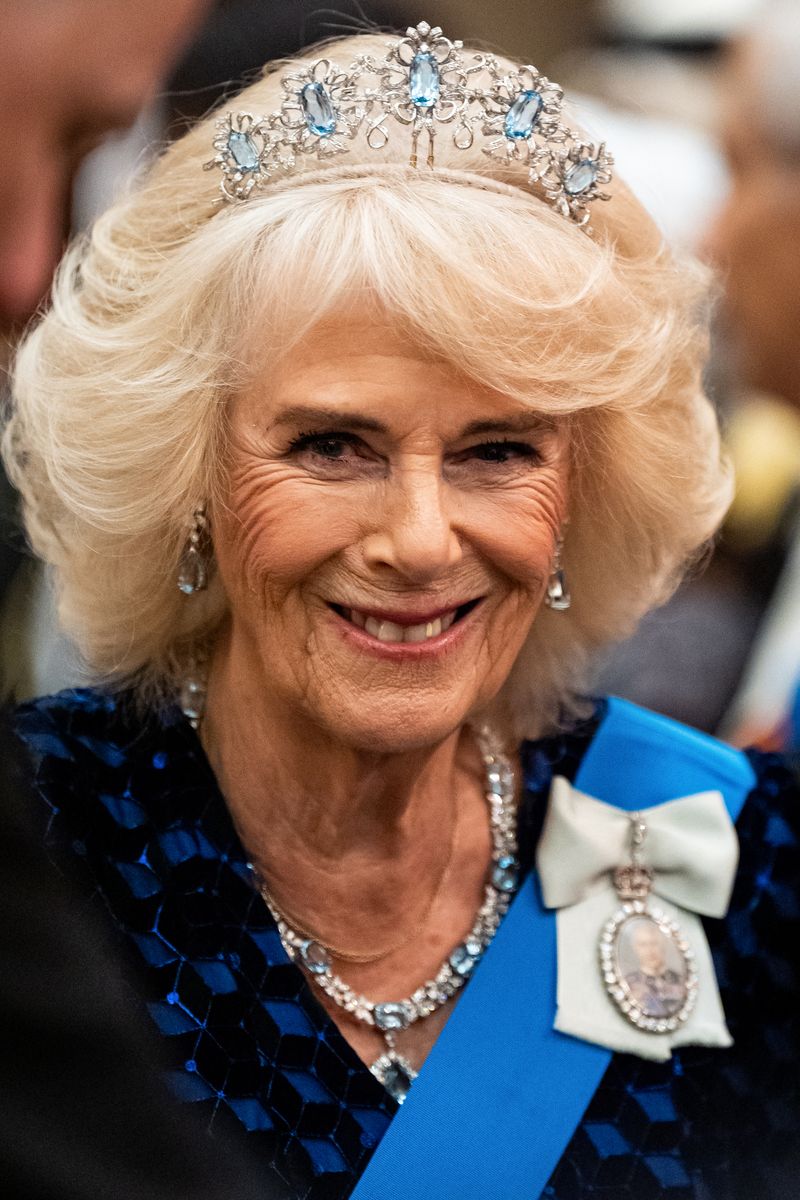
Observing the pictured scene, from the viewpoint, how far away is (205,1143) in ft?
3.70

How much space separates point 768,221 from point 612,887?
5.79ft

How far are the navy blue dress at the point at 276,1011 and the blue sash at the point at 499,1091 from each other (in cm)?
4

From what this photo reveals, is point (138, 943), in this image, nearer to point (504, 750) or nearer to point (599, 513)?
point (504, 750)

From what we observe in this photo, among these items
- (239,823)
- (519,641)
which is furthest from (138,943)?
(519,641)

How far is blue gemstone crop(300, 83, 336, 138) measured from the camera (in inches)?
74.7

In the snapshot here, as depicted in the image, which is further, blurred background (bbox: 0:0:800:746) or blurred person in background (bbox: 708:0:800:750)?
blurred person in background (bbox: 708:0:800:750)

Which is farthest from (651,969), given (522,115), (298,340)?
(522,115)

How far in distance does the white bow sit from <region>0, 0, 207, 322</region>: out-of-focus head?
112cm

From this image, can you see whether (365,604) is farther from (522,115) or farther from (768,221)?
(768,221)

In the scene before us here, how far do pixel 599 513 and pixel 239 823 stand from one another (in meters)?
0.71

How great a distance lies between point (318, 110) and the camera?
190cm

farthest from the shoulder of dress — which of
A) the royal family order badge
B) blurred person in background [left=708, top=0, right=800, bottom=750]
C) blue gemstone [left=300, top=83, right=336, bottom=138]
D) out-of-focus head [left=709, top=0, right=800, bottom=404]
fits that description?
out-of-focus head [left=709, top=0, right=800, bottom=404]

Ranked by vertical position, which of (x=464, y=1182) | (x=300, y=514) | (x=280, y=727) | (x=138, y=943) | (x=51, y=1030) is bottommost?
(x=464, y=1182)

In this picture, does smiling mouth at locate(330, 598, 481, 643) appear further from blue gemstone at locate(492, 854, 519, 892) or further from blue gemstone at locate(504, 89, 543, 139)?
blue gemstone at locate(504, 89, 543, 139)
